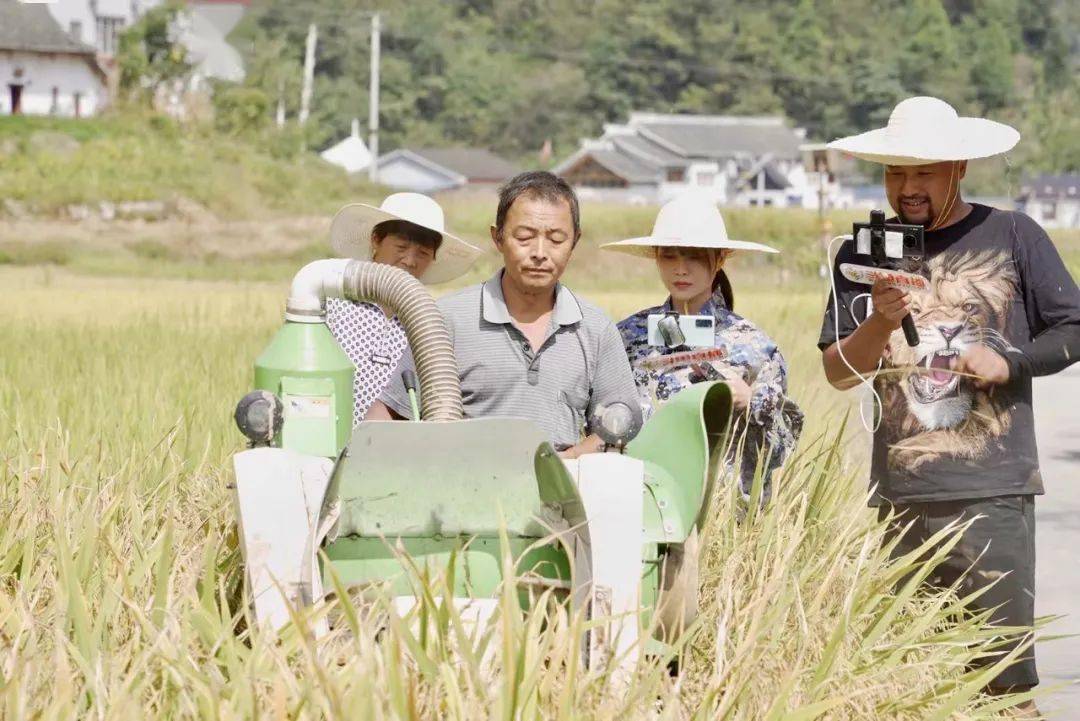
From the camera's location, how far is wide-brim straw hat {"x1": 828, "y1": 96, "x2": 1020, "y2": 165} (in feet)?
14.3

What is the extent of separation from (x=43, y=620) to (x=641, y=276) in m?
29.3

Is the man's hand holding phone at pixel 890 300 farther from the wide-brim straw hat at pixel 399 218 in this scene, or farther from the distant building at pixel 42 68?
the distant building at pixel 42 68

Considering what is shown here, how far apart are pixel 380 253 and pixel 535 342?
150 centimetres

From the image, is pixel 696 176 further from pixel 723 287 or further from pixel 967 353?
pixel 967 353

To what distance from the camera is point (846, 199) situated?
304 ft

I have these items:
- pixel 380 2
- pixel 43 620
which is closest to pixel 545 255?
pixel 43 620

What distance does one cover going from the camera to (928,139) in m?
4.40

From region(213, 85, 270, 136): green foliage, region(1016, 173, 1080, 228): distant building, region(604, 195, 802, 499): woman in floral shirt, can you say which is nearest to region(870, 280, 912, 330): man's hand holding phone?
region(604, 195, 802, 499): woman in floral shirt

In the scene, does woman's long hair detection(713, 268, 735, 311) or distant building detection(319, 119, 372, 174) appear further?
distant building detection(319, 119, 372, 174)

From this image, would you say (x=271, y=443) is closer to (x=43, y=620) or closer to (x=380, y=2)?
(x=43, y=620)

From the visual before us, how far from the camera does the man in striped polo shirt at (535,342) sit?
160 inches

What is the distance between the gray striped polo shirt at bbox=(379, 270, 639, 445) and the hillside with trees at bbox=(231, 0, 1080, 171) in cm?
8225

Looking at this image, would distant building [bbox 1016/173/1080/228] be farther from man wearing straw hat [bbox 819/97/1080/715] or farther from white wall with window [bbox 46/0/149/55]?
man wearing straw hat [bbox 819/97/1080/715]

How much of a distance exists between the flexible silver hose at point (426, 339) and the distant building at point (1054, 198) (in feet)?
284
